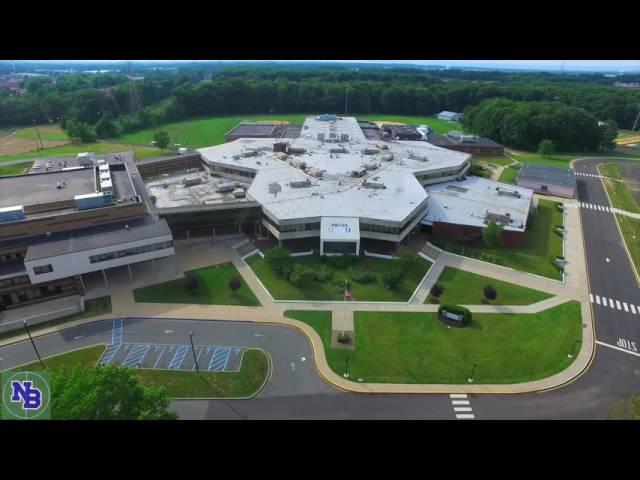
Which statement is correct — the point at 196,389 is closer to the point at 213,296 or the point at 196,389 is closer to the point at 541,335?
the point at 213,296

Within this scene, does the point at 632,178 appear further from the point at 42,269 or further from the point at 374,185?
the point at 42,269

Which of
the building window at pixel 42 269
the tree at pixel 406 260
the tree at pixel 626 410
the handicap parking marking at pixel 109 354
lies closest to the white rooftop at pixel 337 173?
the tree at pixel 406 260

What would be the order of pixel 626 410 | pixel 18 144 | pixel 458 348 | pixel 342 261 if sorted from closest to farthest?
pixel 626 410, pixel 458 348, pixel 342 261, pixel 18 144

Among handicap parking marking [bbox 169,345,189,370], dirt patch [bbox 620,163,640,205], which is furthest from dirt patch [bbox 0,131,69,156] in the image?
dirt patch [bbox 620,163,640,205]

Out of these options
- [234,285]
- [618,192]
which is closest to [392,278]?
[234,285]

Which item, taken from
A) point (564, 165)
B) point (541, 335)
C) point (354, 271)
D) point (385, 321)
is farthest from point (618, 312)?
point (564, 165)

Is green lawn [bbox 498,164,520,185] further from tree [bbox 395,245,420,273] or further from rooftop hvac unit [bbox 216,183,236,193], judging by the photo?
rooftop hvac unit [bbox 216,183,236,193]
